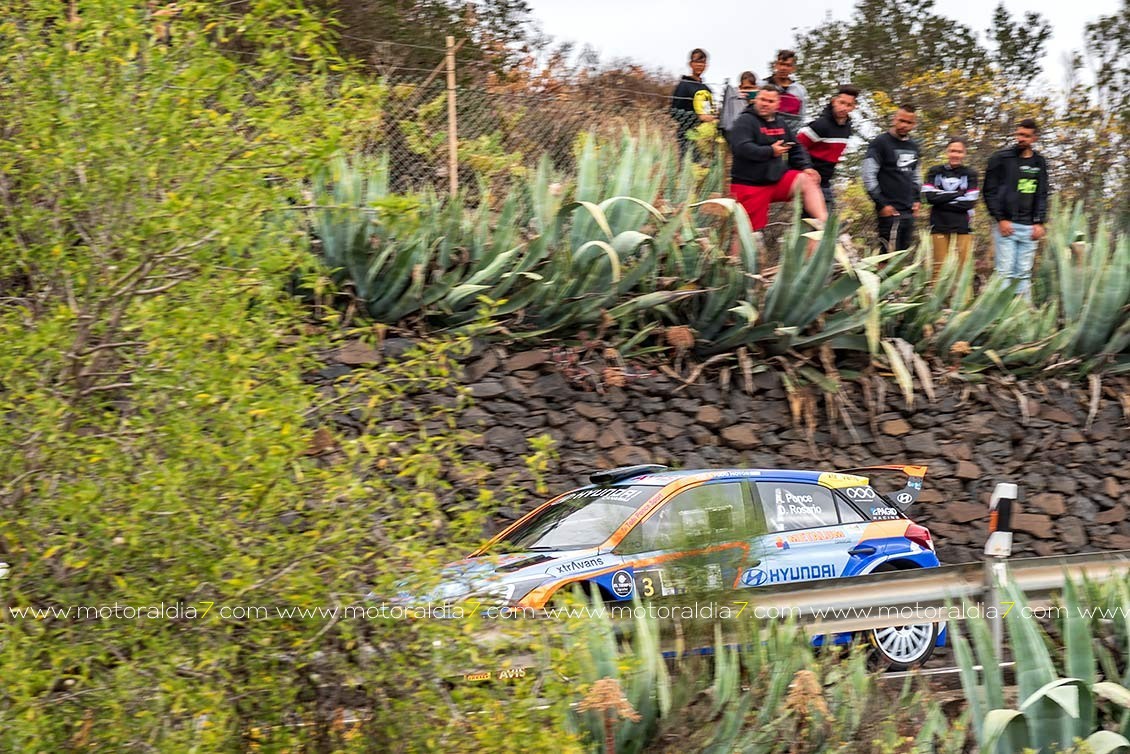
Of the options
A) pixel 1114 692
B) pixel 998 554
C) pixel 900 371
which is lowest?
pixel 1114 692

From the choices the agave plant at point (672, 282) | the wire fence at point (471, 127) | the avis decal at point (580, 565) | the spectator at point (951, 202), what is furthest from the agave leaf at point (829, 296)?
the avis decal at point (580, 565)

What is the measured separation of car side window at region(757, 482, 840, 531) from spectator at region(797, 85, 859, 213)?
3.79 metres

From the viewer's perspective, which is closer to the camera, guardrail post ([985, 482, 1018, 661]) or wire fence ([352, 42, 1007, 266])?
guardrail post ([985, 482, 1018, 661])

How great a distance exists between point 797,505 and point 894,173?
15.8 feet

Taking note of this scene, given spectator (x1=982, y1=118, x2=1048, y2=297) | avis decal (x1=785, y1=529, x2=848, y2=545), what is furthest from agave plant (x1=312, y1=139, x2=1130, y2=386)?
avis decal (x1=785, y1=529, x2=848, y2=545)

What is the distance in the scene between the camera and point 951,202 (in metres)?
13.0

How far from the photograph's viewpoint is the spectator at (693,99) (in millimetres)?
13809

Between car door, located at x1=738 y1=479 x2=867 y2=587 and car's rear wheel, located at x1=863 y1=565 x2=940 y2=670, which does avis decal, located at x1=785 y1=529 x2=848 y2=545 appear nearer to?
car door, located at x1=738 y1=479 x2=867 y2=587

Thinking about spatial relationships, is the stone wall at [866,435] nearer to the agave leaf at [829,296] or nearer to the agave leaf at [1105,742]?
the agave leaf at [829,296]

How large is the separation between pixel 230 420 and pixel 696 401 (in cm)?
744

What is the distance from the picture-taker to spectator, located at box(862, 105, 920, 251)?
489 inches

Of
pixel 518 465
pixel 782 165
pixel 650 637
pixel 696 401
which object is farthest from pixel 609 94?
pixel 650 637

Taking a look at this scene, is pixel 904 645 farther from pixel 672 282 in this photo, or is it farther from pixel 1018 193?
pixel 1018 193

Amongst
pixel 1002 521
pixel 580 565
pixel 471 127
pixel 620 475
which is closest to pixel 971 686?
pixel 1002 521
